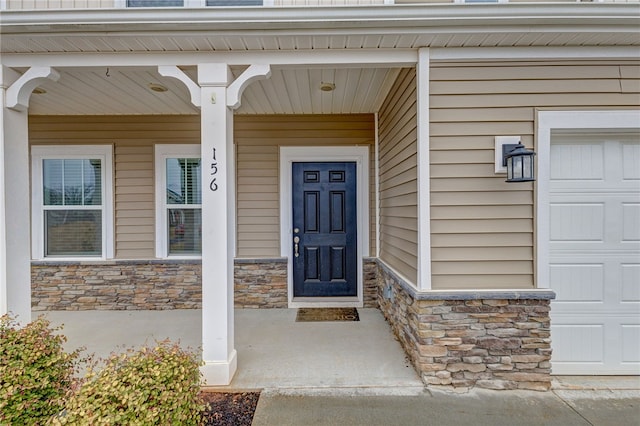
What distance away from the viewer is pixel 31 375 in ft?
5.84

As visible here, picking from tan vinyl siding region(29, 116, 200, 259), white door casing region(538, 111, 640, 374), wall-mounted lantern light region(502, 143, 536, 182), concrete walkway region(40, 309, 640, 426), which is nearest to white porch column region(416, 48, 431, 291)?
wall-mounted lantern light region(502, 143, 536, 182)

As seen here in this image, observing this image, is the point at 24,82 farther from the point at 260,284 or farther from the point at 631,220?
the point at 631,220

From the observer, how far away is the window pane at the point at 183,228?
4.22 meters

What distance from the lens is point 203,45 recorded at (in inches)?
95.0

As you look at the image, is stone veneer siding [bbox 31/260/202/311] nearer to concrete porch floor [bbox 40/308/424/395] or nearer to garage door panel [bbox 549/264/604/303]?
concrete porch floor [bbox 40/308/424/395]

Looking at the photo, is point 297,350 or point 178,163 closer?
point 297,350

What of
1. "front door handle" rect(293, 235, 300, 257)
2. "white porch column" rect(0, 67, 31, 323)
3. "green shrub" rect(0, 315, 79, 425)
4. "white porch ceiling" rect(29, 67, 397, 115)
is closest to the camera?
"green shrub" rect(0, 315, 79, 425)

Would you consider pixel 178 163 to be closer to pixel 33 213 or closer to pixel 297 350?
pixel 33 213

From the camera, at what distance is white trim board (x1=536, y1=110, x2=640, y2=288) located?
7.97 ft

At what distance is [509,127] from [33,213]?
5418 mm

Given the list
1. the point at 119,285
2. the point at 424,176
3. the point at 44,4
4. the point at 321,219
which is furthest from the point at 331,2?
the point at 119,285

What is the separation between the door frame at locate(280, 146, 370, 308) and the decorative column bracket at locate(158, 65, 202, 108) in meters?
1.78

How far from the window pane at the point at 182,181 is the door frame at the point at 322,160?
1.13 m

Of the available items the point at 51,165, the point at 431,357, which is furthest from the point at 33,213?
the point at 431,357
